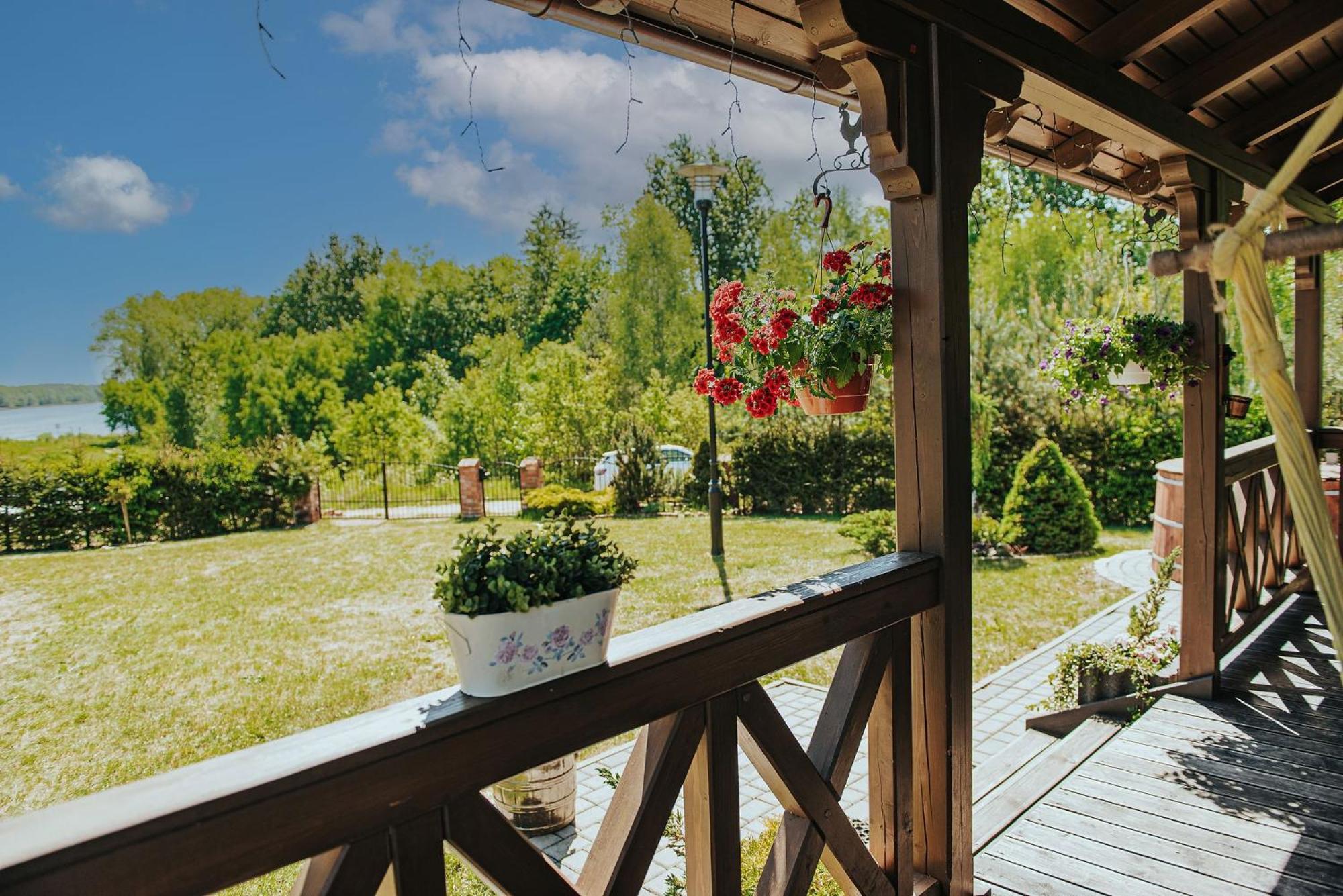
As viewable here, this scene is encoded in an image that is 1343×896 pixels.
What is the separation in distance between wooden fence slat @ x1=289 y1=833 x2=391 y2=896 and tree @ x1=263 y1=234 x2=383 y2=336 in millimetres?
27512

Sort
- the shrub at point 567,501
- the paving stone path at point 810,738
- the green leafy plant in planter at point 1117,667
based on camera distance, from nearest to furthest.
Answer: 1. the paving stone path at point 810,738
2. the green leafy plant in planter at point 1117,667
3. the shrub at point 567,501

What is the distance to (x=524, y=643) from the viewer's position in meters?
1.07

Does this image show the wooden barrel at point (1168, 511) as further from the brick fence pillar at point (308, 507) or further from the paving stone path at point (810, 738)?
the brick fence pillar at point (308, 507)

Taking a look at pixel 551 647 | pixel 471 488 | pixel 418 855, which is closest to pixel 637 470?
pixel 471 488

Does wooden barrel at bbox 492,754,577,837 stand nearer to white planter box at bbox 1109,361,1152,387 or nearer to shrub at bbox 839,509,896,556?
white planter box at bbox 1109,361,1152,387

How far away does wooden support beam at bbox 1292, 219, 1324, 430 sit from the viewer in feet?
14.1

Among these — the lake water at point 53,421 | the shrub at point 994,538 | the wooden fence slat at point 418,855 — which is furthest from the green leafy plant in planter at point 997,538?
the lake water at point 53,421

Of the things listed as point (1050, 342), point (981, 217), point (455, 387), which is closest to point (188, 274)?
point (455, 387)

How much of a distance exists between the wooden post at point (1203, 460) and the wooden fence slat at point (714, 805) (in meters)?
2.41

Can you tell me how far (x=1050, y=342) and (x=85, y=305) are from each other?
102 ft

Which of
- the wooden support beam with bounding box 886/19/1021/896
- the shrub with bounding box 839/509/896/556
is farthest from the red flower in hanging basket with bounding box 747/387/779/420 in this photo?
the shrub with bounding box 839/509/896/556

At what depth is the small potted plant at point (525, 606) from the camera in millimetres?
1046

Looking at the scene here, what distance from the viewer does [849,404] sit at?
6.43 ft

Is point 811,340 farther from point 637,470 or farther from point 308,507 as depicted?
point 308,507
